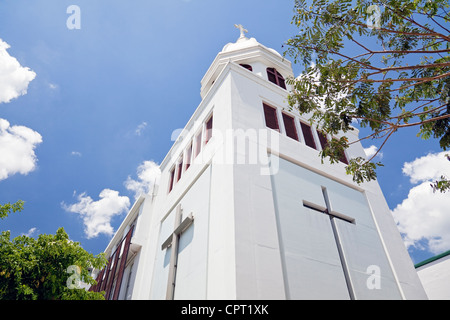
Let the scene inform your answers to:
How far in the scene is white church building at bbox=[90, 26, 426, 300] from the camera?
779 cm

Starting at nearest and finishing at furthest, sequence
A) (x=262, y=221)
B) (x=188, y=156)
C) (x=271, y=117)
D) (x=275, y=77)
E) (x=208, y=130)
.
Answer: (x=262, y=221)
(x=271, y=117)
(x=208, y=130)
(x=188, y=156)
(x=275, y=77)

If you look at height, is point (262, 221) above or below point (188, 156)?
below

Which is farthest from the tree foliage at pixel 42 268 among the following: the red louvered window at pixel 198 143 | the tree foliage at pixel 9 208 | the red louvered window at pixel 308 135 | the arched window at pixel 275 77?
the arched window at pixel 275 77

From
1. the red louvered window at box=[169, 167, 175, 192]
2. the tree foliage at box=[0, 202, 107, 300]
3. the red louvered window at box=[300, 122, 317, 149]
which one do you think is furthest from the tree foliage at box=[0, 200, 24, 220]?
the red louvered window at box=[300, 122, 317, 149]

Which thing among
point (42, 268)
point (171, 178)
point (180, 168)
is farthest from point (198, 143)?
point (42, 268)

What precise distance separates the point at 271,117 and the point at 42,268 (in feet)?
36.4

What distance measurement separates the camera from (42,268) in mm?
11016

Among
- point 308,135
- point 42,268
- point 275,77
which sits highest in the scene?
point 275,77

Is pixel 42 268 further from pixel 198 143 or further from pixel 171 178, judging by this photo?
pixel 198 143

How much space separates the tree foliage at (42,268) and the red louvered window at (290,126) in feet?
33.7

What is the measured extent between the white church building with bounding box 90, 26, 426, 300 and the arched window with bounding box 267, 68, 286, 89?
2.45 meters

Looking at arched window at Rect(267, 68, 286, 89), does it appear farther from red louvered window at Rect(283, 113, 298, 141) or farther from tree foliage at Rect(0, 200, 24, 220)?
tree foliage at Rect(0, 200, 24, 220)

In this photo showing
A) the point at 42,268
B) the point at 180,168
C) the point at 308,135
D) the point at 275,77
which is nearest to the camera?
the point at 42,268

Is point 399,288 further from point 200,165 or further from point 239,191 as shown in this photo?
point 200,165
